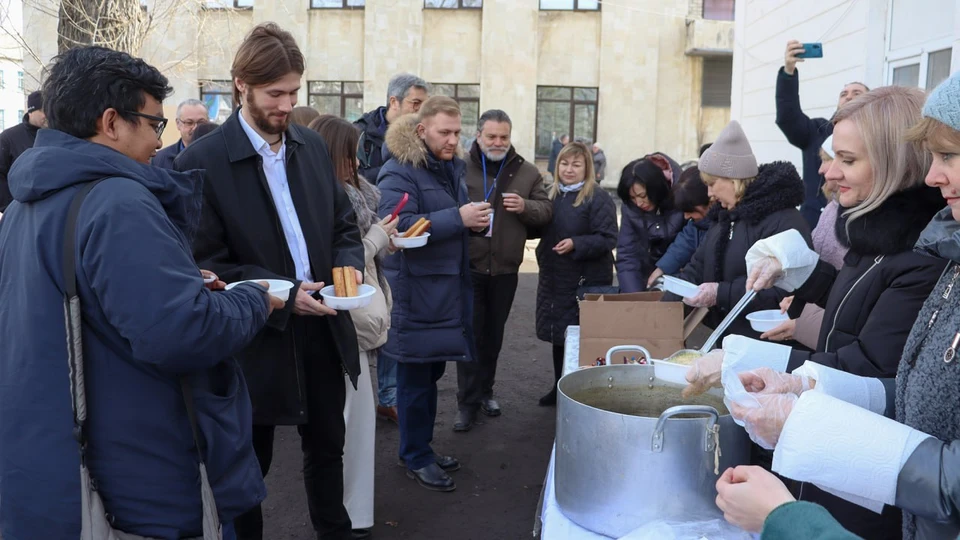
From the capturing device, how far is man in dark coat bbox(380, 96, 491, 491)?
416 cm

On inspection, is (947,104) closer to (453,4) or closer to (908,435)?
(908,435)

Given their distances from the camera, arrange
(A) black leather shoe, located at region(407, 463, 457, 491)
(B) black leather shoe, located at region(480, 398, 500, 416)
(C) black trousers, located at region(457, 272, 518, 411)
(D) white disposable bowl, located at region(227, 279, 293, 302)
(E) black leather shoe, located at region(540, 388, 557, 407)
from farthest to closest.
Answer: (E) black leather shoe, located at region(540, 388, 557, 407) → (B) black leather shoe, located at region(480, 398, 500, 416) → (C) black trousers, located at region(457, 272, 518, 411) → (A) black leather shoe, located at region(407, 463, 457, 491) → (D) white disposable bowl, located at region(227, 279, 293, 302)

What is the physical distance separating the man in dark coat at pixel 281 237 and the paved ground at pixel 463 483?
2.91ft

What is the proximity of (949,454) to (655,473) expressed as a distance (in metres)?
0.65

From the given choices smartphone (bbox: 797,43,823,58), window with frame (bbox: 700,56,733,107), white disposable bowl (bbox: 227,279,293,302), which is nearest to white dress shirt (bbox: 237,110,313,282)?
white disposable bowl (bbox: 227,279,293,302)

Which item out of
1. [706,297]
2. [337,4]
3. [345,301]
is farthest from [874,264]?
[337,4]

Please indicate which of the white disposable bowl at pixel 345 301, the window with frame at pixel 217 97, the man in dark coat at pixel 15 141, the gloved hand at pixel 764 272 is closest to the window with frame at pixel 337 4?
the window with frame at pixel 217 97

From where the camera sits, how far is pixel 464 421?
5.18 metres

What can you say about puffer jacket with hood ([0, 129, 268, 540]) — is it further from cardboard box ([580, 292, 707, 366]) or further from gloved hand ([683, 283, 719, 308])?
gloved hand ([683, 283, 719, 308])

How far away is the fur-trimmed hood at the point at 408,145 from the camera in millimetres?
4234

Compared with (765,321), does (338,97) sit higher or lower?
higher

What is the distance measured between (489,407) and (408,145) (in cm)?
208

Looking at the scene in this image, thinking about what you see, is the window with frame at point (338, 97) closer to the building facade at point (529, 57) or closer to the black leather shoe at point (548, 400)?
the building facade at point (529, 57)

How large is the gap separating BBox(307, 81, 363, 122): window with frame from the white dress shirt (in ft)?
56.8
